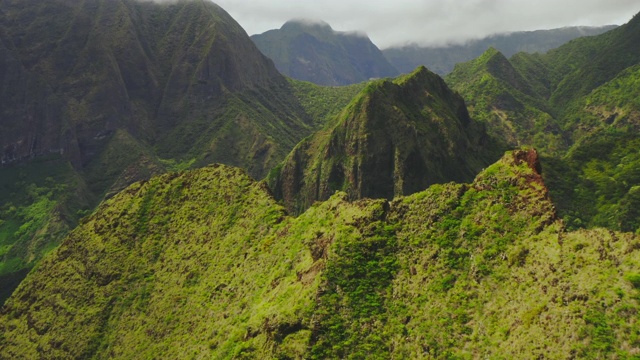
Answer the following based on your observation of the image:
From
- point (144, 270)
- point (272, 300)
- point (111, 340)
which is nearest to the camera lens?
point (272, 300)

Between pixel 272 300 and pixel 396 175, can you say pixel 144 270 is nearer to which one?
pixel 272 300

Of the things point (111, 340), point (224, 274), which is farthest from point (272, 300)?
point (111, 340)

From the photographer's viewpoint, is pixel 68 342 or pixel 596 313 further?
pixel 68 342

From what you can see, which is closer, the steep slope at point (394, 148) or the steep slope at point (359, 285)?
the steep slope at point (359, 285)

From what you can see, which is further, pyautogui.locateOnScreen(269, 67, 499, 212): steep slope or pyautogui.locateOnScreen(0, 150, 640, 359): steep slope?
pyautogui.locateOnScreen(269, 67, 499, 212): steep slope
